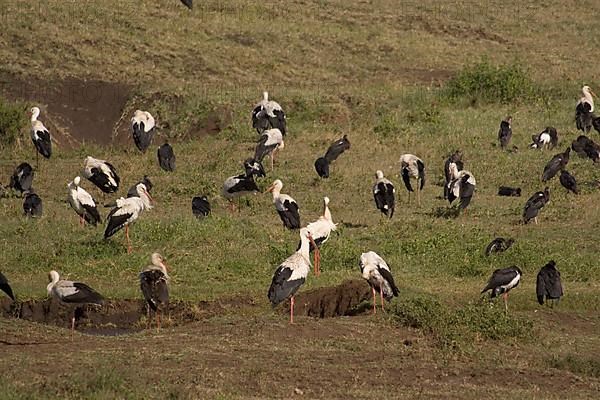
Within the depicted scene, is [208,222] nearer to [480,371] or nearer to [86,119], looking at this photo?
[480,371]

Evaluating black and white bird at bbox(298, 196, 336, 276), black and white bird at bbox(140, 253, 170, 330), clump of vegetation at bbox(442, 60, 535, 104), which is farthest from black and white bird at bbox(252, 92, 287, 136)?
black and white bird at bbox(140, 253, 170, 330)

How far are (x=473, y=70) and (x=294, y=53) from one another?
484 cm

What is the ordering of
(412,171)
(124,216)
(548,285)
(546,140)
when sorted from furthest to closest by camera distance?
(546,140), (412,171), (124,216), (548,285)

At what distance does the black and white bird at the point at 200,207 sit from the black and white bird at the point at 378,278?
14.5ft

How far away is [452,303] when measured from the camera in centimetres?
1459

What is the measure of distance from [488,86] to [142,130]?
7.33m

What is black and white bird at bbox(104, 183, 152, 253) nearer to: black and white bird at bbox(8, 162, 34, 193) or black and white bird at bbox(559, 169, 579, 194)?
black and white bird at bbox(8, 162, 34, 193)

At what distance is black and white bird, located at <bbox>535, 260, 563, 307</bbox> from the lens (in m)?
14.5

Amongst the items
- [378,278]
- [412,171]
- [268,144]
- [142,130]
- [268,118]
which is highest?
[268,118]

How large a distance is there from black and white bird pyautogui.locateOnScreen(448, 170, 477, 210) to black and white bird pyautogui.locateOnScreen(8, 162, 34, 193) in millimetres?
5794

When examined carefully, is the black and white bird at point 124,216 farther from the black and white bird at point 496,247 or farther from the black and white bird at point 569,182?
the black and white bird at point 569,182

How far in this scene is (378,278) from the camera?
14023 millimetres

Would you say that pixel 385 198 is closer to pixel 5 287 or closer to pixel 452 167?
pixel 452 167

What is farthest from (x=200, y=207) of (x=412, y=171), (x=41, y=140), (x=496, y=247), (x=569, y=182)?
(x=569, y=182)
